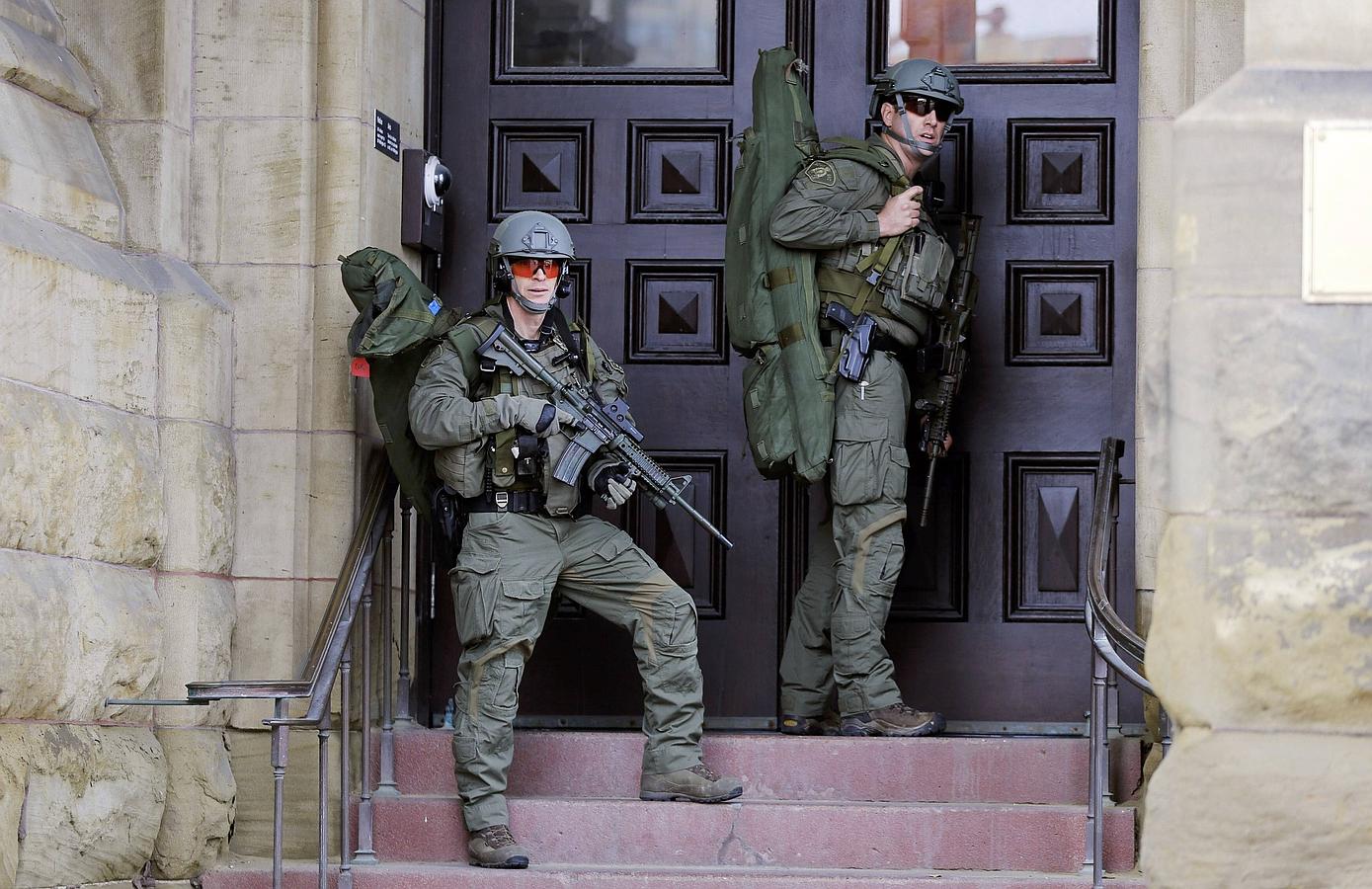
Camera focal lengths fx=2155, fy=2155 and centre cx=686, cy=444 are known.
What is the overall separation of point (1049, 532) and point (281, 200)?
118 inches

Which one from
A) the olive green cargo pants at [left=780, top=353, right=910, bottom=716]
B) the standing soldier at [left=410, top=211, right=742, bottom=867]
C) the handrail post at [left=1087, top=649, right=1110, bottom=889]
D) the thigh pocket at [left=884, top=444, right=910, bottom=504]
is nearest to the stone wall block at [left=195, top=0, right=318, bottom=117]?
the standing soldier at [left=410, top=211, right=742, bottom=867]

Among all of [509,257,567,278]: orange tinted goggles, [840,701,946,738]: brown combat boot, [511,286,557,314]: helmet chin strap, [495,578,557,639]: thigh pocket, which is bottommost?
[840,701,946,738]: brown combat boot

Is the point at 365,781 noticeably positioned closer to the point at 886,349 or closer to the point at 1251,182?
the point at 886,349

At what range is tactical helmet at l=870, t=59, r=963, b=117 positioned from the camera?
7402 mm

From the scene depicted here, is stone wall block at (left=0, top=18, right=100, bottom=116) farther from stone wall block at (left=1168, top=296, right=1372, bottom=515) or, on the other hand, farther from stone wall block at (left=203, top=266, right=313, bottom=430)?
stone wall block at (left=1168, top=296, right=1372, bottom=515)

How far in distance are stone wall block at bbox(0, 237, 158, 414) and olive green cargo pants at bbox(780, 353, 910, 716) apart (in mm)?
2303

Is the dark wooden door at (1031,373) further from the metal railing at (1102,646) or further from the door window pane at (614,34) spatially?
the door window pane at (614,34)

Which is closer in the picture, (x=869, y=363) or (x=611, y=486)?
(x=611, y=486)

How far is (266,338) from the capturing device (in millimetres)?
7254

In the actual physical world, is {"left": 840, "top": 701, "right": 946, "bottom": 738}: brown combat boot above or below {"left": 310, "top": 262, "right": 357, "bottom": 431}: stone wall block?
below

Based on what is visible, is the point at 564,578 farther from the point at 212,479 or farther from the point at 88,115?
the point at 88,115

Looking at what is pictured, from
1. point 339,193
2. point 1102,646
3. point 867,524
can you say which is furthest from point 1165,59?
point 339,193

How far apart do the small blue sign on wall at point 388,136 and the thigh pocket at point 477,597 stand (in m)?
1.61

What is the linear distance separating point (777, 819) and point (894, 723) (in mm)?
694
